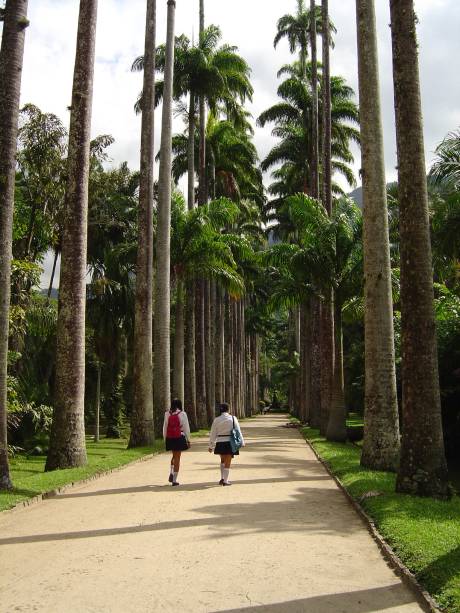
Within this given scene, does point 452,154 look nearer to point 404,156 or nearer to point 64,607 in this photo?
point 404,156

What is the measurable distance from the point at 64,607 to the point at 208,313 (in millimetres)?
32157

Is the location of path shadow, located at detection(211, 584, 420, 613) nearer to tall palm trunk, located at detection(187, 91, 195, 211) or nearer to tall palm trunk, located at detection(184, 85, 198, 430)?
tall palm trunk, located at detection(184, 85, 198, 430)

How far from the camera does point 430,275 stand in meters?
9.88

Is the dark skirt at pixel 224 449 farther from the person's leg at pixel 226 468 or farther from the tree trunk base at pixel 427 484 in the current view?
the tree trunk base at pixel 427 484

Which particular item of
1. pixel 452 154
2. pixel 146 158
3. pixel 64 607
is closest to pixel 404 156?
pixel 64 607

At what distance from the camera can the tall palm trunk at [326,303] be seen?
23.2 m

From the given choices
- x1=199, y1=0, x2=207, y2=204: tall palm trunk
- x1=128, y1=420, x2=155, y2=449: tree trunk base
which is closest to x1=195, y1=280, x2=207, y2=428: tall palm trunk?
x1=199, y1=0, x2=207, y2=204: tall palm trunk

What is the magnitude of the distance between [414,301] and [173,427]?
5.01m

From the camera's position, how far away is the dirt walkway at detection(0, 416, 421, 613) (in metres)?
5.10

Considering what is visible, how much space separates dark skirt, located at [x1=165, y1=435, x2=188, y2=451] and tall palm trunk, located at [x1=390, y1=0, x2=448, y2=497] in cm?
395

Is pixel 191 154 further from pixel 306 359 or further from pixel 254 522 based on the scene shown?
pixel 254 522

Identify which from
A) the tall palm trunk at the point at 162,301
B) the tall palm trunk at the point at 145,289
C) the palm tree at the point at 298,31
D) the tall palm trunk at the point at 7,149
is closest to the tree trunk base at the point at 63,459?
the tall palm trunk at the point at 7,149

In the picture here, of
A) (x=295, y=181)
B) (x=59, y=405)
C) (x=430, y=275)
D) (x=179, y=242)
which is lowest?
(x=59, y=405)

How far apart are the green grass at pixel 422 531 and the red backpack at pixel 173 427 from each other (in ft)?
10.4
